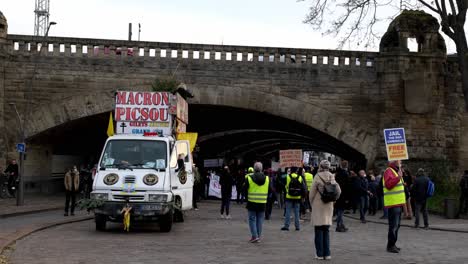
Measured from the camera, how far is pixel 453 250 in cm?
1350

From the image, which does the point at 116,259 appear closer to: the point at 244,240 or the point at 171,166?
the point at 244,240

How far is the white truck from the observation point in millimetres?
15797

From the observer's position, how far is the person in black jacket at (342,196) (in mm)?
17594

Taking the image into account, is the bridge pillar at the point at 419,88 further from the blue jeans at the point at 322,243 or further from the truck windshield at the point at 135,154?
the blue jeans at the point at 322,243

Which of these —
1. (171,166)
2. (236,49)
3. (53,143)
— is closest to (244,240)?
(171,166)

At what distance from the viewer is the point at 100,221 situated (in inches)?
651

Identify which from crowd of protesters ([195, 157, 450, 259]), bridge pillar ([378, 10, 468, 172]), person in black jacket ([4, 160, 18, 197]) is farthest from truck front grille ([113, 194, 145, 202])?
bridge pillar ([378, 10, 468, 172])

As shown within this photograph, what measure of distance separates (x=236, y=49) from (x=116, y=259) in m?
21.9

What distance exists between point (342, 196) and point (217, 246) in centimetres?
499

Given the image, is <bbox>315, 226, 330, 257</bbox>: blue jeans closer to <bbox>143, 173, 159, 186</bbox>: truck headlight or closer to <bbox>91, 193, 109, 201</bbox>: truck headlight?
<bbox>143, 173, 159, 186</bbox>: truck headlight

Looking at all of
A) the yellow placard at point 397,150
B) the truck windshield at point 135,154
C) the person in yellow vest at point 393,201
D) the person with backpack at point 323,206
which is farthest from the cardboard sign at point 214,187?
the person with backpack at point 323,206

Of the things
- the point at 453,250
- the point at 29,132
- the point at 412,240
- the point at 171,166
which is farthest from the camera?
the point at 29,132

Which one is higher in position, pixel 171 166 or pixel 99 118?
pixel 99 118

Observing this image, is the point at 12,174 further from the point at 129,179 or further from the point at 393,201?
the point at 393,201
